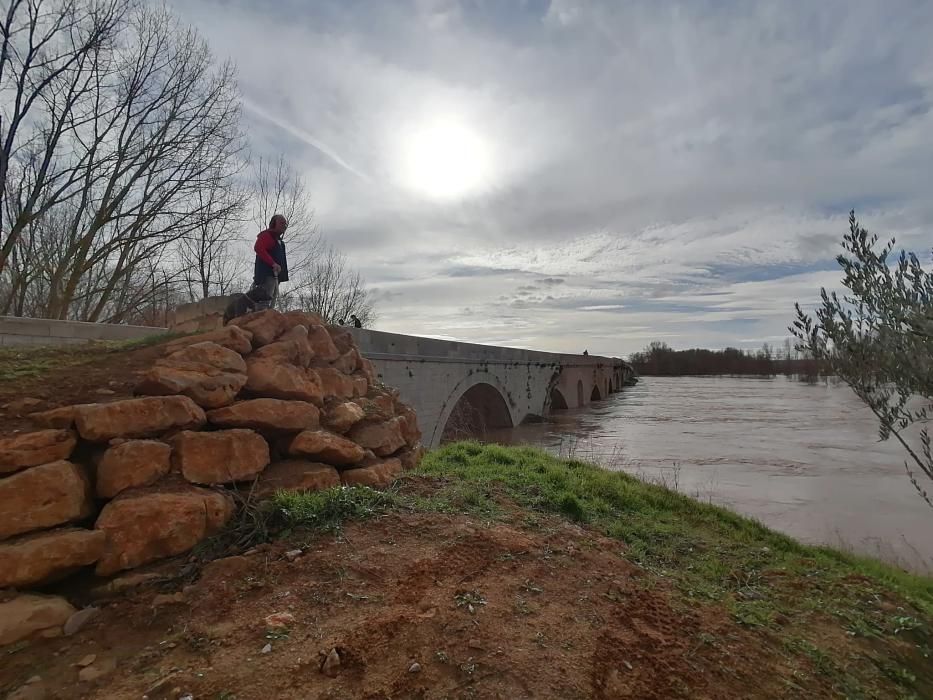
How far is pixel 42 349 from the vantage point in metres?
4.56

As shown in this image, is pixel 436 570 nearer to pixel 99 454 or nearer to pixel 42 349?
pixel 99 454

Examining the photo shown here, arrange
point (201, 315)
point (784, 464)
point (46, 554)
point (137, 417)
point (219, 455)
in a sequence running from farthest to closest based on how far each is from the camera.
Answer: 1. point (784, 464)
2. point (201, 315)
3. point (219, 455)
4. point (137, 417)
5. point (46, 554)

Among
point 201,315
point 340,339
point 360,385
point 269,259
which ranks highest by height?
point 269,259

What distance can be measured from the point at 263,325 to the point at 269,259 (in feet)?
4.14

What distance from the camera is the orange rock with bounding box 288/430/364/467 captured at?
3982mm

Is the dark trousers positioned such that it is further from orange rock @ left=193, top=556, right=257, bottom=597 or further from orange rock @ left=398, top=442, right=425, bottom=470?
orange rock @ left=193, top=556, right=257, bottom=597

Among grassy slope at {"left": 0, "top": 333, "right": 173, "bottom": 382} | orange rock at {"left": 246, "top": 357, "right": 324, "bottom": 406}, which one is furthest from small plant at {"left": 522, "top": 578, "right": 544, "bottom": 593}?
grassy slope at {"left": 0, "top": 333, "right": 173, "bottom": 382}

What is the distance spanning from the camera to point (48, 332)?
5828 millimetres

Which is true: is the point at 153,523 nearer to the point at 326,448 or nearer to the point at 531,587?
the point at 326,448

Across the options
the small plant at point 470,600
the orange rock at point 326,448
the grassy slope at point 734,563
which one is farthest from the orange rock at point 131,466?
the small plant at point 470,600

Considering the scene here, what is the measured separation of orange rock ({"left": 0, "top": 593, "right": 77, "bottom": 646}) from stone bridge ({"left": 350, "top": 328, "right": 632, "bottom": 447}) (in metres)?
7.02

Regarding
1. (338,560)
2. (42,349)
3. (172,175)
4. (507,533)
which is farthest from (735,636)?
(172,175)

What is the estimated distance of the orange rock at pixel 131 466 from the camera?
2.86 meters

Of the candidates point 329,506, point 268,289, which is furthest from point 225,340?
point 329,506
